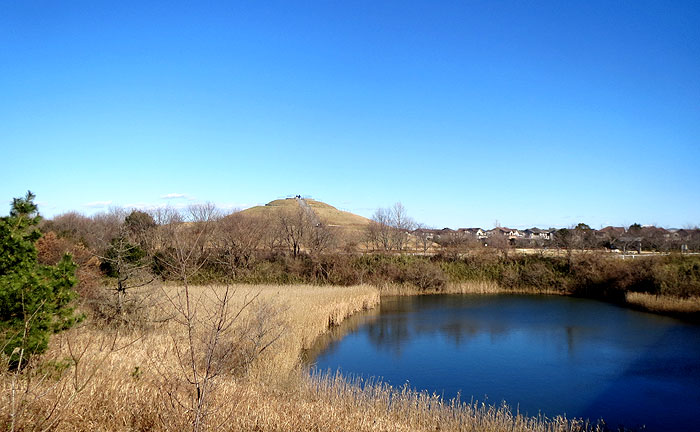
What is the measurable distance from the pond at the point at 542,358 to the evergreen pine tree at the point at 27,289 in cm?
901

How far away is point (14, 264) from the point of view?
25.3ft

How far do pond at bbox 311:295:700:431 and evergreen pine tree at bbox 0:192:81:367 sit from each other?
29.6 ft

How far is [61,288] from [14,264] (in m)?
0.94

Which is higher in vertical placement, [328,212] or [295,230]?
[328,212]

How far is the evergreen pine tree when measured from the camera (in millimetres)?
6887

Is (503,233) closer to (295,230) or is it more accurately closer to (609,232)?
(609,232)

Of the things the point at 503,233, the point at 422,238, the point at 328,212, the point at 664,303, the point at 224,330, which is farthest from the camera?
the point at 328,212

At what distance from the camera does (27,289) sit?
7.23 m

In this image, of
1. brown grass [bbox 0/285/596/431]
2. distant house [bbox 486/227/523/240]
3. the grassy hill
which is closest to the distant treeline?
distant house [bbox 486/227/523/240]

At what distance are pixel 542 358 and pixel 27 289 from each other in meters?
15.6

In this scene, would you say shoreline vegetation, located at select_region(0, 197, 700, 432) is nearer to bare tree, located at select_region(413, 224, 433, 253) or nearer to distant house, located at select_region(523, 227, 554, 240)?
bare tree, located at select_region(413, 224, 433, 253)

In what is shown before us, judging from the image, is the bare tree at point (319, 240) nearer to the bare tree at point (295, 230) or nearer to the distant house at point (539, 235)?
the bare tree at point (295, 230)

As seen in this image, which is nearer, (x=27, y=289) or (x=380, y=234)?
(x=27, y=289)

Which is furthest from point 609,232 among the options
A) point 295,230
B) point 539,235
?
point 295,230
